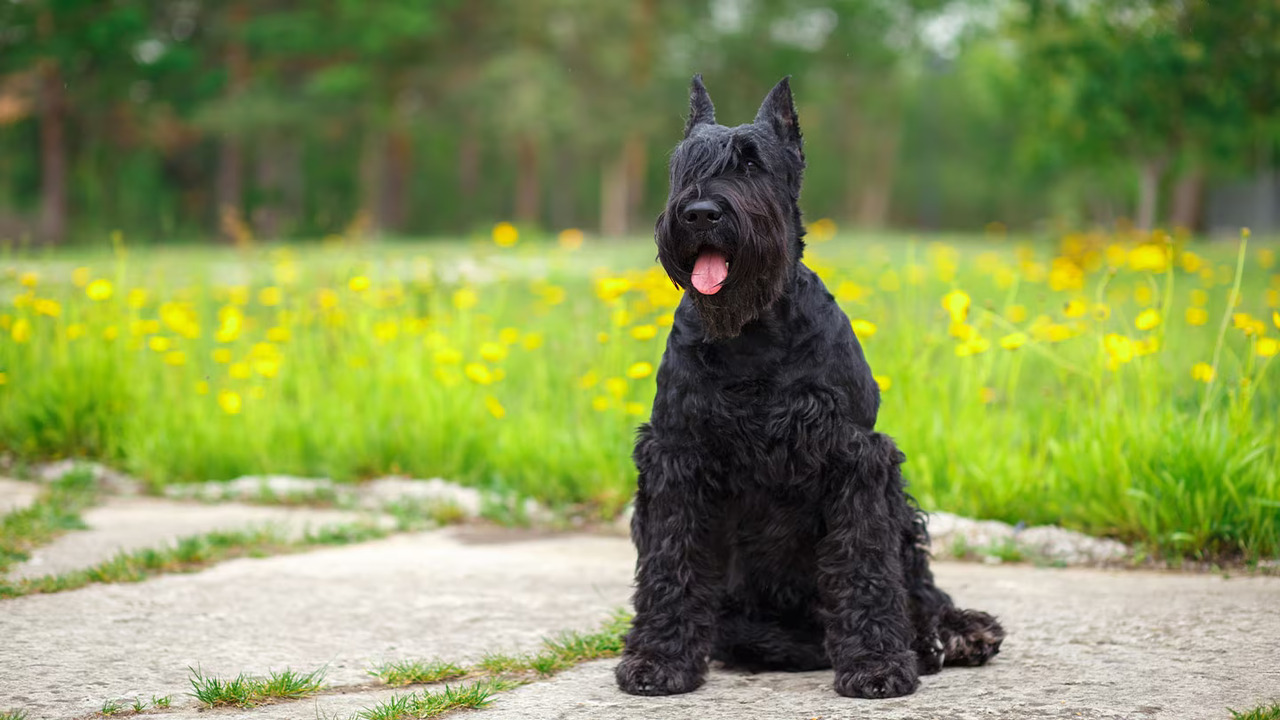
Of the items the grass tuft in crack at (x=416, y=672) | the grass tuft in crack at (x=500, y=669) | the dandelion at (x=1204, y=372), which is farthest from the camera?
the dandelion at (x=1204, y=372)

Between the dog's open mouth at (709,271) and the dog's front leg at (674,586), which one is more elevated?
the dog's open mouth at (709,271)

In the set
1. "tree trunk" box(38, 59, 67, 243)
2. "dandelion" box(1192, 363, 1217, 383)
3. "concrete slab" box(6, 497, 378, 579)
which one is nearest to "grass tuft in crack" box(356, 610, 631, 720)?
"concrete slab" box(6, 497, 378, 579)

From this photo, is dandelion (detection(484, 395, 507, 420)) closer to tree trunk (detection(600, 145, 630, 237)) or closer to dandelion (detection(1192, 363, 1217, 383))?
dandelion (detection(1192, 363, 1217, 383))

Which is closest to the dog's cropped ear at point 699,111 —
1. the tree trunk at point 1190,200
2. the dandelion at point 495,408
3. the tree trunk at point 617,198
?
the dandelion at point 495,408

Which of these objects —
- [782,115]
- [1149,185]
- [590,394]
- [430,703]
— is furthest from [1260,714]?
[1149,185]

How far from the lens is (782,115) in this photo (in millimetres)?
3510

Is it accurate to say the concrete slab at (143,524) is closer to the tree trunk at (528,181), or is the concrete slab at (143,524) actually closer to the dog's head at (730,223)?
the dog's head at (730,223)

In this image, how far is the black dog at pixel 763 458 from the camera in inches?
130

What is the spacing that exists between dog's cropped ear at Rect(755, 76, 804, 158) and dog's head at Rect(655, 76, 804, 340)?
24mm

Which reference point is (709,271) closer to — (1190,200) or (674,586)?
(674,586)

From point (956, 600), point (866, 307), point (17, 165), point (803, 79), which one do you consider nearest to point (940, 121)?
point (803, 79)

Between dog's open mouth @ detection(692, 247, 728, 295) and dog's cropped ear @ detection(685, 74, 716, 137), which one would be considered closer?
dog's open mouth @ detection(692, 247, 728, 295)

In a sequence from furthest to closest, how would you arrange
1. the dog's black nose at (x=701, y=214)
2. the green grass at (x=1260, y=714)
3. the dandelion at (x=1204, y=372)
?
the dandelion at (x=1204, y=372) → the dog's black nose at (x=701, y=214) → the green grass at (x=1260, y=714)

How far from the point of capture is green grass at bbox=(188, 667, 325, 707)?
3328 mm
